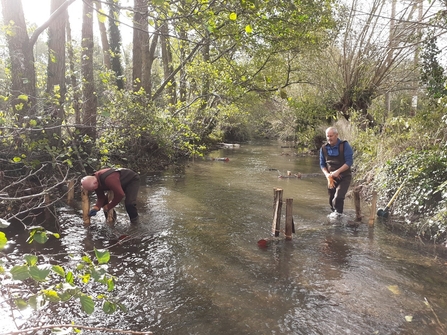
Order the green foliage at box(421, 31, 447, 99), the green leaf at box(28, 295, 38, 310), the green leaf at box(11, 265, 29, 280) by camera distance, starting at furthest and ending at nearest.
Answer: the green foliage at box(421, 31, 447, 99) → the green leaf at box(28, 295, 38, 310) → the green leaf at box(11, 265, 29, 280)

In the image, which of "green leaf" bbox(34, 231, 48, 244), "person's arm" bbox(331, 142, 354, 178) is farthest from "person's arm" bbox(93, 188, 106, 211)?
"person's arm" bbox(331, 142, 354, 178)

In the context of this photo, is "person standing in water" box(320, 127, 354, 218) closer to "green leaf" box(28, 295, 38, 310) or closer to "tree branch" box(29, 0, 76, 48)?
"tree branch" box(29, 0, 76, 48)

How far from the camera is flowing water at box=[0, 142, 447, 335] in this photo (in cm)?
391

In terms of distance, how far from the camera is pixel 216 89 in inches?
582

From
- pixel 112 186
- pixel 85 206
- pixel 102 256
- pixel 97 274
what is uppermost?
pixel 102 256

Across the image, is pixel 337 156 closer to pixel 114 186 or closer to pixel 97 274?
pixel 114 186

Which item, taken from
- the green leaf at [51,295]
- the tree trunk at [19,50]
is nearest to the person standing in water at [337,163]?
the green leaf at [51,295]

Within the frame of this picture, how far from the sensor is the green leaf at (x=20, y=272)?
1757 mm

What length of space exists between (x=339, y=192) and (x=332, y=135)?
4.50 ft

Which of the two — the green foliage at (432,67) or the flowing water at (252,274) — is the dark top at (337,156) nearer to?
the flowing water at (252,274)

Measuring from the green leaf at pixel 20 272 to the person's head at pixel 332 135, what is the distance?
654 centimetres

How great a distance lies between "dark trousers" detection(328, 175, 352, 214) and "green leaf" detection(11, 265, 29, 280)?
6803 mm

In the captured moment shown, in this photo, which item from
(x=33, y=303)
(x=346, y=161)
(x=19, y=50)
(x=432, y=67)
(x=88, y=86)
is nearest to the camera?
(x=33, y=303)

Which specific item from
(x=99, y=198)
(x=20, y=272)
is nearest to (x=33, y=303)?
(x=20, y=272)
